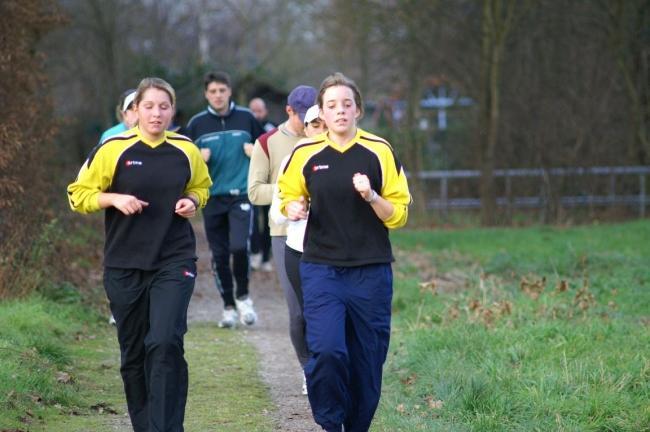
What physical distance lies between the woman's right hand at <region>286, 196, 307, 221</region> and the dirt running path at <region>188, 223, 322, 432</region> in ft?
5.35

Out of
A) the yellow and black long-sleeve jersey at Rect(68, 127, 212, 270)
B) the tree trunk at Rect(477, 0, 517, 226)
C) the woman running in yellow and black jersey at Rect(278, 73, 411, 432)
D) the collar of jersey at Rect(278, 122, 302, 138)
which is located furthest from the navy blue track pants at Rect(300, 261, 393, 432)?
the tree trunk at Rect(477, 0, 517, 226)

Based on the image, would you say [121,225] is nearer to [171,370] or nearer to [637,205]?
[171,370]

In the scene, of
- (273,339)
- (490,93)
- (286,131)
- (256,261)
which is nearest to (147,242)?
(286,131)

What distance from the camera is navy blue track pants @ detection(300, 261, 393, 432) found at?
19.2 feet

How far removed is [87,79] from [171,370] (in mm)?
26588

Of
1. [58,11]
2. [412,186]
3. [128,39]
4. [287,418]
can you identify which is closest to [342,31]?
[412,186]

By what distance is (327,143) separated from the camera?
239 inches

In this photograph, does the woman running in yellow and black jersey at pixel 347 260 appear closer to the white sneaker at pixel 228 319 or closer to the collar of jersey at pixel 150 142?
the collar of jersey at pixel 150 142

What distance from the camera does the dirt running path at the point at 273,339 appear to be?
24.6 feet

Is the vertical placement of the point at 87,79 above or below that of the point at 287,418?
above

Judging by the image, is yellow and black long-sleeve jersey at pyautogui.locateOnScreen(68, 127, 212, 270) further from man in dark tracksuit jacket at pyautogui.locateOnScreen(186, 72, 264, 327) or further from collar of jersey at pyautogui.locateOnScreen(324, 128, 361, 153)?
man in dark tracksuit jacket at pyautogui.locateOnScreen(186, 72, 264, 327)

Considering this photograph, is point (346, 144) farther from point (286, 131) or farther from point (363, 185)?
point (286, 131)

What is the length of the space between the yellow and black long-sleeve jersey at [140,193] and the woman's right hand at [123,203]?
5cm

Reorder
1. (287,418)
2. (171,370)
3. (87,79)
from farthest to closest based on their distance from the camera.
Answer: (87,79)
(287,418)
(171,370)
